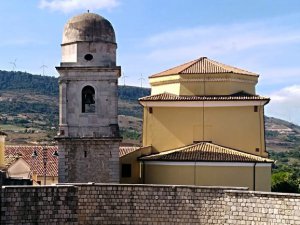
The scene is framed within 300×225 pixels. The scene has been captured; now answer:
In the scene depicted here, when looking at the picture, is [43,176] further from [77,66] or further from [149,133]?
[77,66]

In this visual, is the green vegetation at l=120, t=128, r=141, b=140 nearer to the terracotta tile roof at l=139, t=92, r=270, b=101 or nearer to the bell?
the terracotta tile roof at l=139, t=92, r=270, b=101

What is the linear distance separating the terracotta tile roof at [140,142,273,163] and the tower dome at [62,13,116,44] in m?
4.97

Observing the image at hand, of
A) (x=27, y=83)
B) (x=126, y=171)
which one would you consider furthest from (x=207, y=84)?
(x=27, y=83)

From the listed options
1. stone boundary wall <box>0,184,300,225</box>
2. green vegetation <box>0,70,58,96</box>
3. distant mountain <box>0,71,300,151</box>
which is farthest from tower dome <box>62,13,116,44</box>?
green vegetation <box>0,70,58,96</box>

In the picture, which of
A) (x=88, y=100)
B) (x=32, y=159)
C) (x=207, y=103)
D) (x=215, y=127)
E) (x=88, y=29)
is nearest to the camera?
(x=88, y=29)

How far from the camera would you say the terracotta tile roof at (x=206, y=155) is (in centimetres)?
2322

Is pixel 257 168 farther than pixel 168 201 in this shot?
Yes

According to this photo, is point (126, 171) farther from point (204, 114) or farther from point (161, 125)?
point (204, 114)

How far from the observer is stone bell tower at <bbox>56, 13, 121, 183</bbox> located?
887 inches

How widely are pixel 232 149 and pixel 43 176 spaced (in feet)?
48.5

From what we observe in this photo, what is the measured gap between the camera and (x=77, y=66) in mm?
22828

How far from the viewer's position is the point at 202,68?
26.4 meters

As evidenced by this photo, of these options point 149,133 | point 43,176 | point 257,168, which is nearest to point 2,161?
point 43,176

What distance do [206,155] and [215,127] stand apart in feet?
8.31
